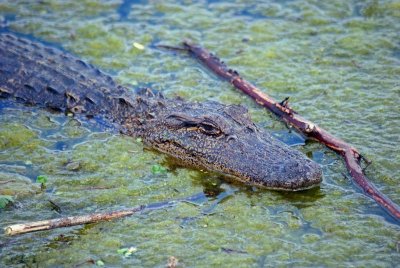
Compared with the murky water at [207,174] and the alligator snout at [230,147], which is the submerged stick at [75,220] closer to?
the murky water at [207,174]

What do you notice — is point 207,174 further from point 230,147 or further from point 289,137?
point 289,137

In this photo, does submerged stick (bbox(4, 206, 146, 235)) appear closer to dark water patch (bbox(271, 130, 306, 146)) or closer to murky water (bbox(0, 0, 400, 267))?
murky water (bbox(0, 0, 400, 267))

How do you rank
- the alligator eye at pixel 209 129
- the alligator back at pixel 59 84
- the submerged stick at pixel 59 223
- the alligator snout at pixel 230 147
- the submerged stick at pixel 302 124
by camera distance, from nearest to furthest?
the submerged stick at pixel 59 223 → the submerged stick at pixel 302 124 → the alligator snout at pixel 230 147 → the alligator eye at pixel 209 129 → the alligator back at pixel 59 84

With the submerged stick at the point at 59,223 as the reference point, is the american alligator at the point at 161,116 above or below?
above

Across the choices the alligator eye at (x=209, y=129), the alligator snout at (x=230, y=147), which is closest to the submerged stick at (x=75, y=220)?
the alligator snout at (x=230, y=147)

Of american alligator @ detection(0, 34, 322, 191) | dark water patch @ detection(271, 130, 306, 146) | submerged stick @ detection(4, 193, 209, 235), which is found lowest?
submerged stick @ detection(4, 193, 209, 235)

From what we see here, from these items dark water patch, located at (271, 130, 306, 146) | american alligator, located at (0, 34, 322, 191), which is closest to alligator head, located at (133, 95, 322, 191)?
american alligator, located at (0, 34, 322, 191)

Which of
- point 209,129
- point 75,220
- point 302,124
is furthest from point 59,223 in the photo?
point 302,124
